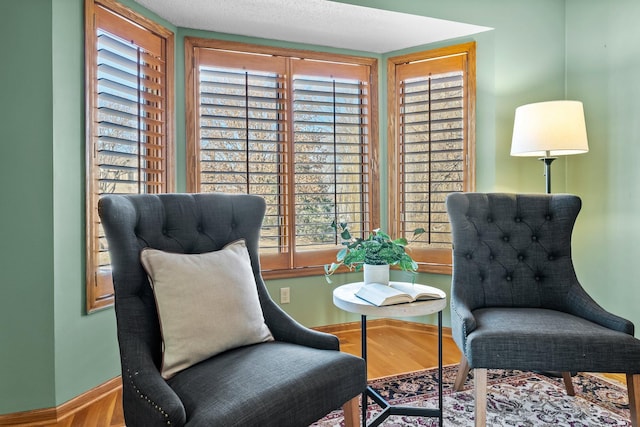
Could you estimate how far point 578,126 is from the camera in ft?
7.53

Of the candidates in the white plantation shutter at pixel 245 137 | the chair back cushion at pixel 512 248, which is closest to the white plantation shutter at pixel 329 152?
the white plantation shutter at pixel 245 137

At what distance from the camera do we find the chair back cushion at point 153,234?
4.46 feet

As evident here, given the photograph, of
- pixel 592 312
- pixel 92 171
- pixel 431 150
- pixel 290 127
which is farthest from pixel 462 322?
pixel 92 171

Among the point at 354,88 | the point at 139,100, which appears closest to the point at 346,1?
the point at 354,88

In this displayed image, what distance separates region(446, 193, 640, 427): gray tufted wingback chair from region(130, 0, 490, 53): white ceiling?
1.32 meters

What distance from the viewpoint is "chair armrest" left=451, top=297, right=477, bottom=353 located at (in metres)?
1.72

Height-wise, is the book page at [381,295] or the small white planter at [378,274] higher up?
the small white planter at [378,274]

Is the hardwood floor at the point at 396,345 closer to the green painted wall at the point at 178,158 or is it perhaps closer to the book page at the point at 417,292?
the green painted wall at the point at 178,158

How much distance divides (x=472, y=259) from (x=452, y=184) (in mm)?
1031

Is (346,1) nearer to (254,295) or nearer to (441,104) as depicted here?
(441,104)

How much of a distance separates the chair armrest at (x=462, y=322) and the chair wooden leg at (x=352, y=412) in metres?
0.55

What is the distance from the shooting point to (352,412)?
1483mm

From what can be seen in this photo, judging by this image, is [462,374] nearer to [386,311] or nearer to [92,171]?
[386,311]

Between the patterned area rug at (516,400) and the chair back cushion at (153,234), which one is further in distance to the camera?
the patterned area rug at (516,400)
